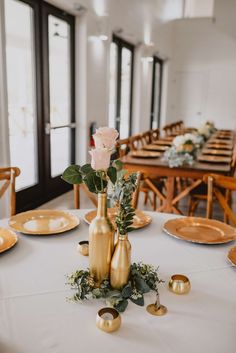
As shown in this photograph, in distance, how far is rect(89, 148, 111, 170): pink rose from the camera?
993mm

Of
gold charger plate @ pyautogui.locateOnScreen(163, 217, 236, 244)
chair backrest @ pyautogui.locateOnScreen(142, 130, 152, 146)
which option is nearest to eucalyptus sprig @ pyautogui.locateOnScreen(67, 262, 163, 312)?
gold charger plate @ pyautogui.locateOnScreen(163, 217, 236, 244)

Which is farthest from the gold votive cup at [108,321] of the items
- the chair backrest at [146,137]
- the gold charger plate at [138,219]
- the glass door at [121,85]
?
the glass door at [121,85]

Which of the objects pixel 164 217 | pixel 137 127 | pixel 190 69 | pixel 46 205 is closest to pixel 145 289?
pixel 164 217

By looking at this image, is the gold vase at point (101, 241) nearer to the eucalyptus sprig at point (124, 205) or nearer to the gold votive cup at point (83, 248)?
the eucalyptus sprig at point (124, 205)

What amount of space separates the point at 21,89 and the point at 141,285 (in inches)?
132

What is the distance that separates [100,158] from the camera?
993 millimetres

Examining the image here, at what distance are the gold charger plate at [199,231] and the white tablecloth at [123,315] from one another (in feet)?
0.13

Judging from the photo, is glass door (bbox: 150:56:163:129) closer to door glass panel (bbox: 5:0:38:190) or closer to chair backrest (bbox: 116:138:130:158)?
chair backrest (bbox: 116:138:130:158)

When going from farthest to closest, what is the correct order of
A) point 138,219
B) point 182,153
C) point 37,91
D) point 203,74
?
point 203,74
point 37,91
point 182,153
point 138,219

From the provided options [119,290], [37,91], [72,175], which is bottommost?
[119,290]

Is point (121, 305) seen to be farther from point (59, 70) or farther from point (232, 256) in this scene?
point (59, 70)

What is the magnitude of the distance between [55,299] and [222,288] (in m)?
0.54

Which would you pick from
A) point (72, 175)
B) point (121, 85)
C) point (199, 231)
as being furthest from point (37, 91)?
point (72, 175)

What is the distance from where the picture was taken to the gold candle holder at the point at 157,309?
1010 mm
